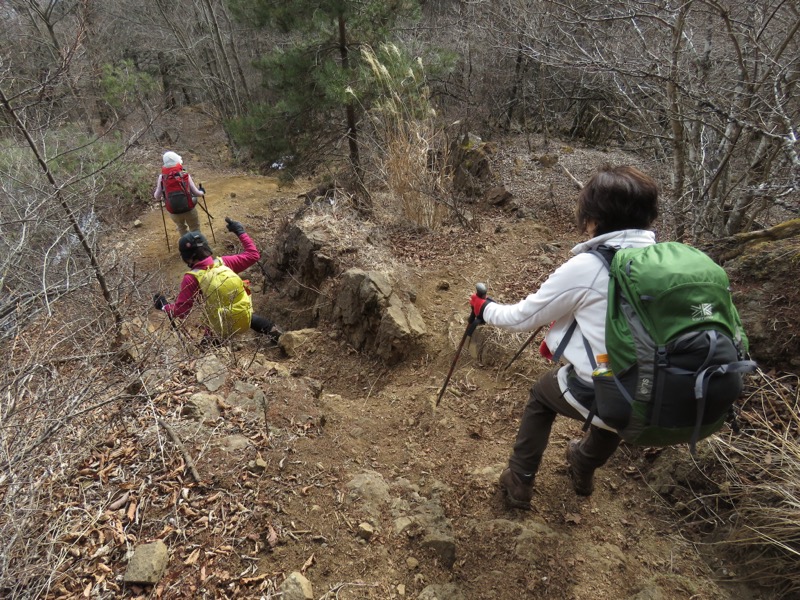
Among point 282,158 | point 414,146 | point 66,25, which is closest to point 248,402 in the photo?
point 414,146

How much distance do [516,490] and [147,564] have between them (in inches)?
67.1

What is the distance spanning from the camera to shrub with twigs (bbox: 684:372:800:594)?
1832mm

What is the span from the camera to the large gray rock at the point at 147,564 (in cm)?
179

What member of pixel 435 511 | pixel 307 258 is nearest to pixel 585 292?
pixel 435 511

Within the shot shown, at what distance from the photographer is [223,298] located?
12.5ft

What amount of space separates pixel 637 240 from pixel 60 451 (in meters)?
2.73

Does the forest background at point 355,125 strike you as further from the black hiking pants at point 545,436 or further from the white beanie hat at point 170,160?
the white beanie hat at point 170,160

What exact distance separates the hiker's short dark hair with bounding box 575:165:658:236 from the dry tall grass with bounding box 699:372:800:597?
122 cm

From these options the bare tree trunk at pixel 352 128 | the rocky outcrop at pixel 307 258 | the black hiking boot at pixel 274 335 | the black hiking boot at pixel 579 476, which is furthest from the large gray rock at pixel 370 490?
the bare tree trunk at pixel 352 128

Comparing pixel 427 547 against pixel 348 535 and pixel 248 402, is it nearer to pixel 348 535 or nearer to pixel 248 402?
pixel 348 535

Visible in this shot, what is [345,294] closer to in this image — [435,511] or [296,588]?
[435,511]

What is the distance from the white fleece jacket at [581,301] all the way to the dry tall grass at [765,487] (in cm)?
88

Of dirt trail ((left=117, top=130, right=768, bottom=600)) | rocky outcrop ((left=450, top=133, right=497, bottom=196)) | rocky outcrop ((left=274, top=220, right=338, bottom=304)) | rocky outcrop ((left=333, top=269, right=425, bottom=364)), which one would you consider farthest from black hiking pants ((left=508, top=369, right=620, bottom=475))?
rocky outcrop ((left=450, top=133, right=497, bottom=196))

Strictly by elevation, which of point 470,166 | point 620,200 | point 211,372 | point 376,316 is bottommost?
point 376,316
